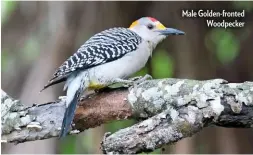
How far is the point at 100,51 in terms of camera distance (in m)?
2.25

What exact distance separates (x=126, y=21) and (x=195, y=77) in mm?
482

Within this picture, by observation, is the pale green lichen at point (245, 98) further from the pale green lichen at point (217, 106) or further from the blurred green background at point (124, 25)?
the blurred green background at point (124, 25)

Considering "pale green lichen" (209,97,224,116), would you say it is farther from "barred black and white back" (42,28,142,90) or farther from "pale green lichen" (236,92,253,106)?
"barred black and white back" (42,28,142,90)

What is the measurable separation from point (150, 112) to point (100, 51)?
1.52ft

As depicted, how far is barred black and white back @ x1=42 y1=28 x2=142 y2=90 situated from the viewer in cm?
208

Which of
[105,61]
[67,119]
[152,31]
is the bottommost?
[67,119]

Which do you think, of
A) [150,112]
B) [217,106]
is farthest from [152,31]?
[217,106]

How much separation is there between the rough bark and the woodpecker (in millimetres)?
76

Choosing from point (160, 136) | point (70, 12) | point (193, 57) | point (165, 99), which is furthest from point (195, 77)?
point (160, 136)

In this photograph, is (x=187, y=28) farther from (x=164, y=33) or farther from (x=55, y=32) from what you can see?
(x=55, y=32)

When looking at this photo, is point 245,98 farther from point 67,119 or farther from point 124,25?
point 124,25

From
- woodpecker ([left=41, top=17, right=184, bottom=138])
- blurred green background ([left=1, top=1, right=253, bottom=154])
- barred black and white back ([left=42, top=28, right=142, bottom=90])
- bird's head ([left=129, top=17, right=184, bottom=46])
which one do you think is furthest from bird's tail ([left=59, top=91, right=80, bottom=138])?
blurred green background ([left=1, top=1, right=253, bottom=154])

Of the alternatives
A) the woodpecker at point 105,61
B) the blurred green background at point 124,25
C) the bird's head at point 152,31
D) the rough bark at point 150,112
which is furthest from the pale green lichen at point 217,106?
the blurred green background at point 124,25

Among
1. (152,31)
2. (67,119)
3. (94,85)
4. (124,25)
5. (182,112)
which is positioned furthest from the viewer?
(124,25)
